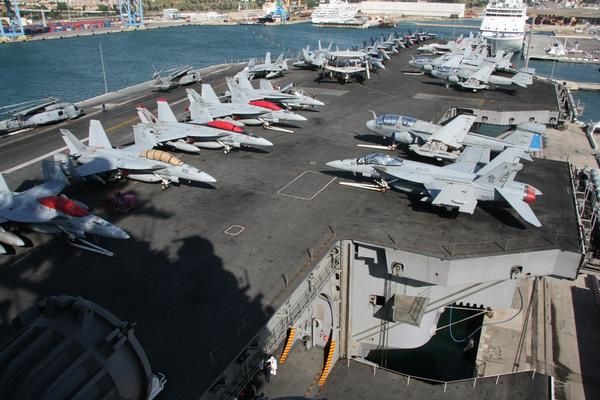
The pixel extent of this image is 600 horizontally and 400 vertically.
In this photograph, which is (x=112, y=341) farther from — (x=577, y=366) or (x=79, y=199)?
(x=577, y=366)

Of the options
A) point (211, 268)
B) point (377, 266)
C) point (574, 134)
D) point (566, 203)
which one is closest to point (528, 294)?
point (566, 203)

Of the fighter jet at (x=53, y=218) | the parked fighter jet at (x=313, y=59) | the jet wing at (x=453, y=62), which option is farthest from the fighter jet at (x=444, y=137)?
the parked fighter jet at (x=313, y=59)

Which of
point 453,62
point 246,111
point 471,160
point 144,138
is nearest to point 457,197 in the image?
point 471,160

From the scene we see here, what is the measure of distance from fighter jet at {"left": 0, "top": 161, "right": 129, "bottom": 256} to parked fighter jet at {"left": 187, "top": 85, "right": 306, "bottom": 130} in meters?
18.8

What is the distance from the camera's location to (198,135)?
34.3 meters

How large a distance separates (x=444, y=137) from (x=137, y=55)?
114 meters

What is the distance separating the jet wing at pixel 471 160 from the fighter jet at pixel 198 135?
47.3ft

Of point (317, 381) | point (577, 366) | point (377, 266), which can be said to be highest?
point (377, 266)

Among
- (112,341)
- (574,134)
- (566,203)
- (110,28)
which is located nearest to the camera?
(112,341)

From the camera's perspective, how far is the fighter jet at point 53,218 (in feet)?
70.7

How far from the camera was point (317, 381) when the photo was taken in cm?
2138

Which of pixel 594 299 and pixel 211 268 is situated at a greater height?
pixel 211 268

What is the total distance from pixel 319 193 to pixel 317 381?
39.1 ft

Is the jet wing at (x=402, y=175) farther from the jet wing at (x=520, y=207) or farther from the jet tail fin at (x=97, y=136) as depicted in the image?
the jet tail fin at (x=97, y=136)
